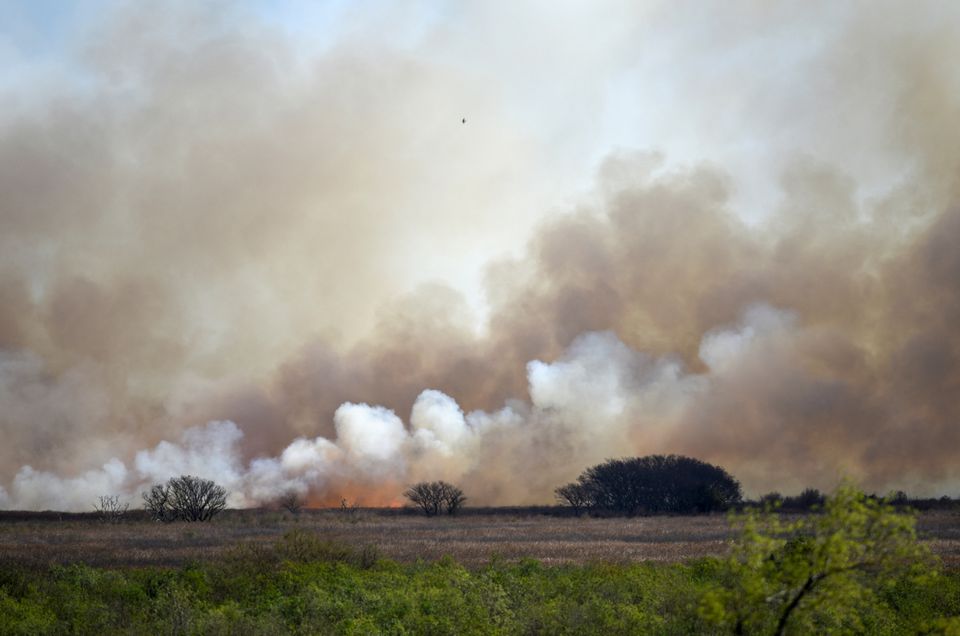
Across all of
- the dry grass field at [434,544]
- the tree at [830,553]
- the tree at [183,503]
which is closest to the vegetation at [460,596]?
the tree at [830,553]

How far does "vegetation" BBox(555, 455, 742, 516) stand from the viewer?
407 feet

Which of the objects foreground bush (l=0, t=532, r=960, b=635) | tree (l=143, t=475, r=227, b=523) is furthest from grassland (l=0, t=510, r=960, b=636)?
tree (l=143, t=475, r=227, b=523)

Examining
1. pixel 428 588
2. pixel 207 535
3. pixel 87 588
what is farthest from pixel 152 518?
pixel 428 588

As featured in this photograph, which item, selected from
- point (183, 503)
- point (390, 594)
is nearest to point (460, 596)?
point (390, 594)

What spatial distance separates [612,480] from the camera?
13525cm

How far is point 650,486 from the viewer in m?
131

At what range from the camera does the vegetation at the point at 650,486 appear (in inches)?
4884

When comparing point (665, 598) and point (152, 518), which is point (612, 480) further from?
point (665, 598)

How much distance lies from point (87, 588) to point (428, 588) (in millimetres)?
13293

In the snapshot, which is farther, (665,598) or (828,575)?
(665,598)

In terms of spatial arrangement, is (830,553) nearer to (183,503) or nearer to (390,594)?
(390,594)

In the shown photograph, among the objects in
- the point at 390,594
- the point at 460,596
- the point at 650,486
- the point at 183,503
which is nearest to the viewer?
the point at 460,596

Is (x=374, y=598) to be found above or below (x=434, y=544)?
above

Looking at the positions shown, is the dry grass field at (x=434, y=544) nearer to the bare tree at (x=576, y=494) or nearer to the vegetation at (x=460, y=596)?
the vegetation at (x=460, y=596)
